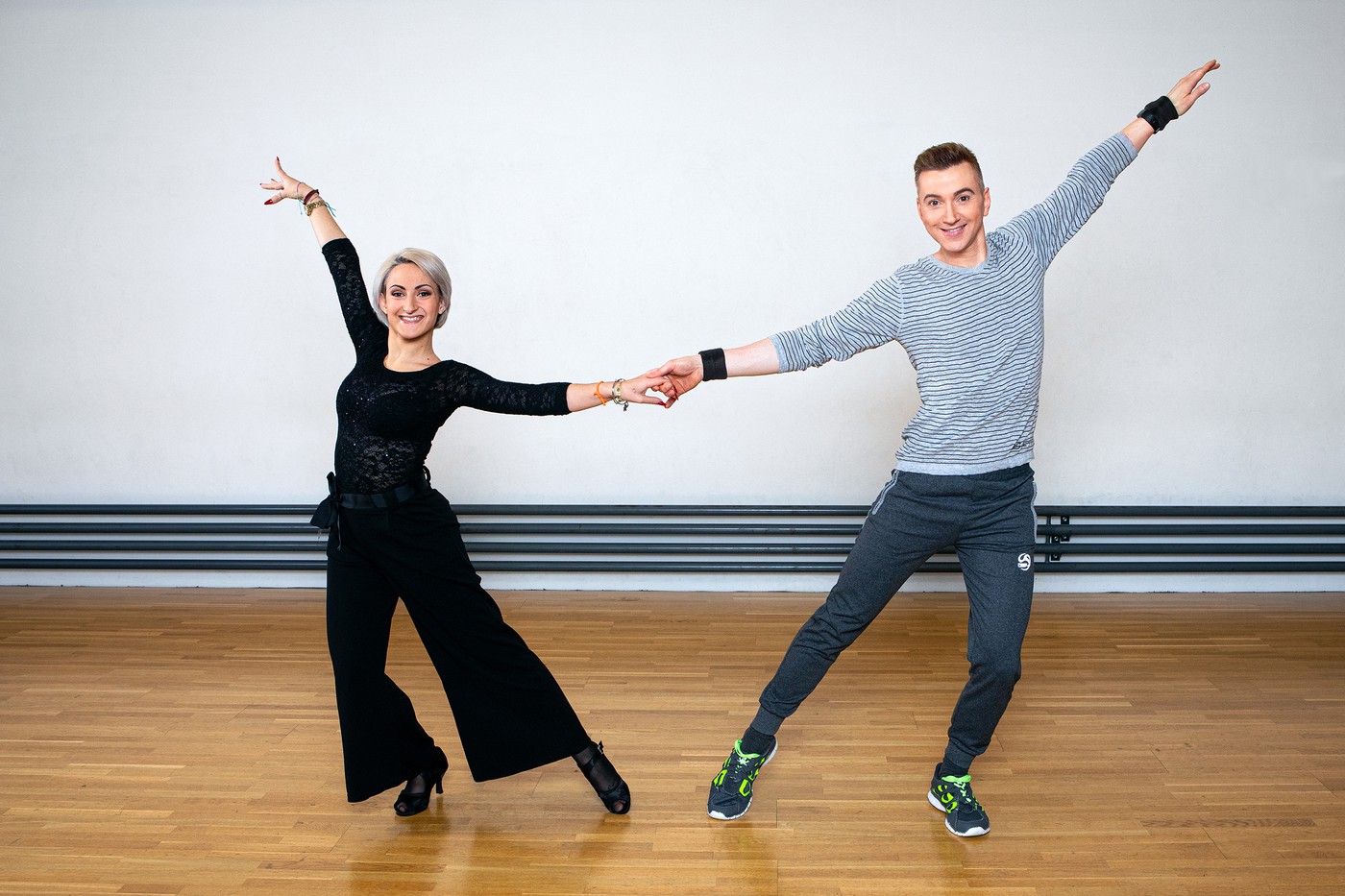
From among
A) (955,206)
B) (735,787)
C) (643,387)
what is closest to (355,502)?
(643,387)

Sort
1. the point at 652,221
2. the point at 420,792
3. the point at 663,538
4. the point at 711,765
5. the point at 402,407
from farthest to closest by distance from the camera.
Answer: the point at 663,538 → the point at 652,221 → the point at 711,765 → the point at 420,792 → the point at 402,407

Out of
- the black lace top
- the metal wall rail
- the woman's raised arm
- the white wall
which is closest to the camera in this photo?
the black lace top

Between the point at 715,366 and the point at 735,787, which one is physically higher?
the point at 715,366

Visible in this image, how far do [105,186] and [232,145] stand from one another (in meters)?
0.63

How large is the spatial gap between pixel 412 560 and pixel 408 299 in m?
0.61

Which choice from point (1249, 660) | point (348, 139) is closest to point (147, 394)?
point (348, 139)

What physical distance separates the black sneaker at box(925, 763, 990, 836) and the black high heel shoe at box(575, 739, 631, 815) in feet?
2.51

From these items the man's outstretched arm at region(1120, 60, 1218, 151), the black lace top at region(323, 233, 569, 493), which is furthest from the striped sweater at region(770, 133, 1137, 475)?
the black lace top at region(323, 233, 569, 493)

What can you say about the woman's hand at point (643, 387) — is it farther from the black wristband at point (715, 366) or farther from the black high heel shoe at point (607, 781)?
the black high heel shoe at point (607, 781)

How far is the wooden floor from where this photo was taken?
2.29m

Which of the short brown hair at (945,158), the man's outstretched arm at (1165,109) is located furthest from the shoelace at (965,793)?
the man's outstretched arm at (1165,109)

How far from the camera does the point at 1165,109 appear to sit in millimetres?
2637

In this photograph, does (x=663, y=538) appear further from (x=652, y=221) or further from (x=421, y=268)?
(x=421, y=268)

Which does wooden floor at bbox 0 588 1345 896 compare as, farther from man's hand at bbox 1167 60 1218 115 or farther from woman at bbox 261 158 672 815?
man's hand at bbox 1167 60 1218 115
